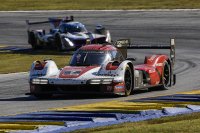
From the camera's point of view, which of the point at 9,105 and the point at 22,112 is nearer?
the point at 22,112

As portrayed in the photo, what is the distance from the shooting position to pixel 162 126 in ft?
41.2

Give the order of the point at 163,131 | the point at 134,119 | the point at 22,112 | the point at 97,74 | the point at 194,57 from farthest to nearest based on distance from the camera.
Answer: the point at 194,57 < the point at 97,74 < the point at 22,112 < the point at 134,119 < the point at 163,131

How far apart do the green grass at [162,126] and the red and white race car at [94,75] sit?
4.38 m

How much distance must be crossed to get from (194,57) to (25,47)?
441 inches

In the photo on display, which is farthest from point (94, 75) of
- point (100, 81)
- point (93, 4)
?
point (93, 4)

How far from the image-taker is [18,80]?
76.7 feet

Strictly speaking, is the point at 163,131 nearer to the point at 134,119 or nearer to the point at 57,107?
the point at 134,119

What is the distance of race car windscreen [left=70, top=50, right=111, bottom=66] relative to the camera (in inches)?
758

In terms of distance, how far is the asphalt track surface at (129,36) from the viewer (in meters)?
18.2

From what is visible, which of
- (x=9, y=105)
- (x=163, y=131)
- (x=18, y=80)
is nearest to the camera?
(x=163, y=131)

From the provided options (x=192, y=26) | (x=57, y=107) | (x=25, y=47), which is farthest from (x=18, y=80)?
(x=192, y=26)

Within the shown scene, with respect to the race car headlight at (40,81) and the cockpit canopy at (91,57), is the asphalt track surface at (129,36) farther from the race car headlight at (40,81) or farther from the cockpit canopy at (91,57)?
the cockpit canopy at (91,57)

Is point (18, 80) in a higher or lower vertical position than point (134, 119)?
lower

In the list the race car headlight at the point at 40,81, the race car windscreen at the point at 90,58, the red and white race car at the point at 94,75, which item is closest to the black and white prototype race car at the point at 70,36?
the red and white race car at the point at 94,75
